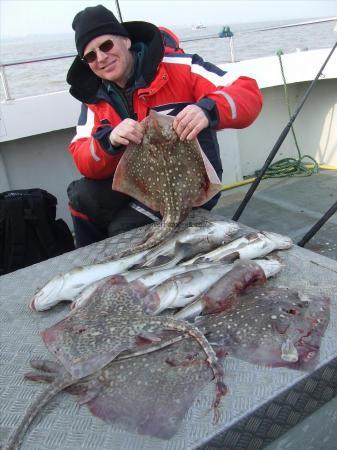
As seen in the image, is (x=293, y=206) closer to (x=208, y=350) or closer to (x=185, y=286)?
(x=185, y=286)

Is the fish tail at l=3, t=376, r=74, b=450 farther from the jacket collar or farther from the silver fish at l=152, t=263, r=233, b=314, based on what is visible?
the jacket collar

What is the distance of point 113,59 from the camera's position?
315 centimetres

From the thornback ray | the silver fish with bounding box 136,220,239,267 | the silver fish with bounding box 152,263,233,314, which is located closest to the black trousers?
the thornback ray

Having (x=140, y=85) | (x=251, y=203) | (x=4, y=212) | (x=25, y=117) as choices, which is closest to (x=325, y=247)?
(x=251, y=203)

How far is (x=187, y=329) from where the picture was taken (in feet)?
6.53

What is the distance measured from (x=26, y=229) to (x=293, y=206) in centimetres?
283

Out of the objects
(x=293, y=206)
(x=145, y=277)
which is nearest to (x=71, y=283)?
(x=145, y=277)

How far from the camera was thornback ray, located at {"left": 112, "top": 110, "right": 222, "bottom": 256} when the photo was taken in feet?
8.93

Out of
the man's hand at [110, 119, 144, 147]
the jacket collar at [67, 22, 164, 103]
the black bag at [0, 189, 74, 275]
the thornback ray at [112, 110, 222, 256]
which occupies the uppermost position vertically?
the jacket collar at [67, 22, 164, 103]

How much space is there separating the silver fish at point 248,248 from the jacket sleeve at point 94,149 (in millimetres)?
946

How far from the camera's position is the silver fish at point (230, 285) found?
2229mm

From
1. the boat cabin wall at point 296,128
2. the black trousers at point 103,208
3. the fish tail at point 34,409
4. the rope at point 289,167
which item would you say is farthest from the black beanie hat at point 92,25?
the rope at point 289,167

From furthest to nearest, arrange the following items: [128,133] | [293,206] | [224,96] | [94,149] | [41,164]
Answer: [41,164]
[293,206]
[94,149]
[224,96]
[128,133]

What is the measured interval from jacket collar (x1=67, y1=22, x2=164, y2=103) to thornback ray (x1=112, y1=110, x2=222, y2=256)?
71cm
